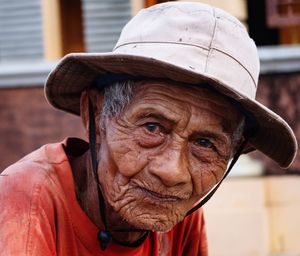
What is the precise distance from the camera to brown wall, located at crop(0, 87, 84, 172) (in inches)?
308

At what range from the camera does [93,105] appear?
9.45 ft

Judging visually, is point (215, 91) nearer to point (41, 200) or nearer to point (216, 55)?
point (216, 55)

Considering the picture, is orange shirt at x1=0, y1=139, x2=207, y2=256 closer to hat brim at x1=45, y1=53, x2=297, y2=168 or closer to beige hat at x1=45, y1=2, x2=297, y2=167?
hat brim at x1=45, y1=53, x2=297, y2=168

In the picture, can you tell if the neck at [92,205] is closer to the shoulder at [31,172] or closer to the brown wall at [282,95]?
the shoulder at [31,172]

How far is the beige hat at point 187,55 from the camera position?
256cm

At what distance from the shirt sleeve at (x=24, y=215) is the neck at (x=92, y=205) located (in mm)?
178

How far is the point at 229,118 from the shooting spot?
2.72 meters

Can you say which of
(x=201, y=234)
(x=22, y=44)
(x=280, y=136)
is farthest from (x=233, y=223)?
(x=280, y=136)

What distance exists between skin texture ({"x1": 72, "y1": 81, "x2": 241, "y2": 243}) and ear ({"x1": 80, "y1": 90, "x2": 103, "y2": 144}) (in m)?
0.10

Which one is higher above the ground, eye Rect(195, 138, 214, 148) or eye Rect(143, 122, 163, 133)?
eye Rect(143, 122, 163, 133)

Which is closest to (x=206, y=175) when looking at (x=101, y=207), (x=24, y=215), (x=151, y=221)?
(x=151, y=221)

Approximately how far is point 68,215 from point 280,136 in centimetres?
73

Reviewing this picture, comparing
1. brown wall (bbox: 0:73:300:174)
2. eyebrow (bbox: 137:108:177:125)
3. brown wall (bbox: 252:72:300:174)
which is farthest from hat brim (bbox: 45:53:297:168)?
brown wall (bbox: 0:73:300:174)

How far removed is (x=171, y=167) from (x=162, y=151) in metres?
0.07
